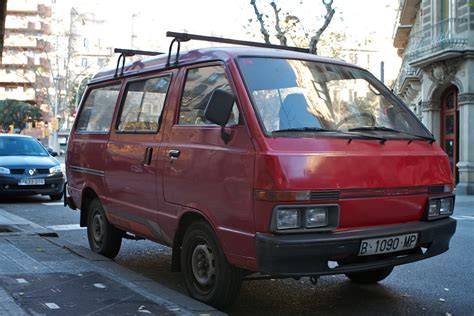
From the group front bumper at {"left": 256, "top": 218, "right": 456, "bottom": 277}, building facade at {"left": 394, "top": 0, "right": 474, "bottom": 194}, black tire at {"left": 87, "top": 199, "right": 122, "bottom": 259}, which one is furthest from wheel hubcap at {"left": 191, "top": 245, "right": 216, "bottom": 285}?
building facade at {"left": 394, "top": 0, "right": 474, "bottom": 194}

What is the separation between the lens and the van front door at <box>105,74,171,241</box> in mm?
5367

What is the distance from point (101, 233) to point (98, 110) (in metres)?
1.42

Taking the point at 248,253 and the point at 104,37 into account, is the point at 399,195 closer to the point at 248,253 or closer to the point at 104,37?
the point at 248,253

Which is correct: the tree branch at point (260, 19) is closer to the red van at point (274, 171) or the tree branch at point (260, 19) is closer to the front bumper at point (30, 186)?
the front bumper at point (30, 186)

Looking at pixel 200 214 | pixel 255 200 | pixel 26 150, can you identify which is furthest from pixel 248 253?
pixel 26 150

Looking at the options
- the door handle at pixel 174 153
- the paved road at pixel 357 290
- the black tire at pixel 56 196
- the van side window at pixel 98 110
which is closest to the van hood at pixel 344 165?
the door handle at pixel 174 153

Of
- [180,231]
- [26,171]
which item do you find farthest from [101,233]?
[26,171]

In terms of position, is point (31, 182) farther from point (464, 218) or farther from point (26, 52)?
point (26, 52)

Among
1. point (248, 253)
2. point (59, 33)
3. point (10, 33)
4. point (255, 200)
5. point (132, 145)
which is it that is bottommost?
point (248, 253)

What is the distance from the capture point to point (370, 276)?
18.8 feet

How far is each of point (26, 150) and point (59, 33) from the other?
39.0 metres

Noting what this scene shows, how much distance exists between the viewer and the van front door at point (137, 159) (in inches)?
211

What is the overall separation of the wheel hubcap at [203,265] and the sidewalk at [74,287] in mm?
204

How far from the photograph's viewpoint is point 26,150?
14297mm
